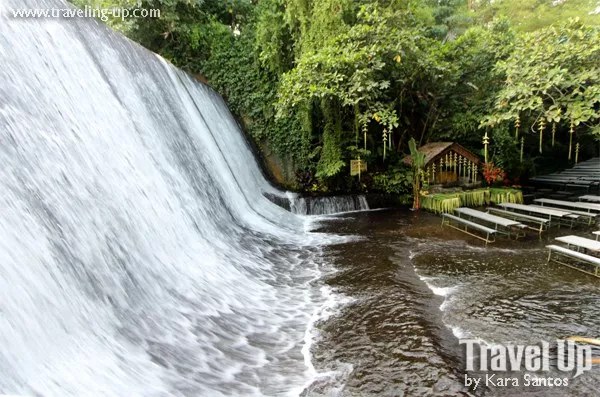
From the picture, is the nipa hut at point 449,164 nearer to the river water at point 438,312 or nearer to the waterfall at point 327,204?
the waterfall at point 327,204

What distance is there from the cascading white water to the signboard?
564 cm

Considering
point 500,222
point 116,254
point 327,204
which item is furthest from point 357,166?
point 116,254

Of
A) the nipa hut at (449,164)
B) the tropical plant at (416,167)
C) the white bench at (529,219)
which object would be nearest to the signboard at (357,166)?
the nipa hut at (449,164)

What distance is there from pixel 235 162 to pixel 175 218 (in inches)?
223

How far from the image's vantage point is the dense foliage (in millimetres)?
9914

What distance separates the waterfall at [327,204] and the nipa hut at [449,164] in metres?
2.25

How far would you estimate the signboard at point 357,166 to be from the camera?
41.3ft

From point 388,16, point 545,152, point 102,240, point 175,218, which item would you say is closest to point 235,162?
point 175,218

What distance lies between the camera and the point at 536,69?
9.48 meters

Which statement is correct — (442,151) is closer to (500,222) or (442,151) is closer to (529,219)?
(529,219)

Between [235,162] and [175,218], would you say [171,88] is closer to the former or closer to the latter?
[235,162]

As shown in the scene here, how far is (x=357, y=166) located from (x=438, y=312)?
861 centimetres

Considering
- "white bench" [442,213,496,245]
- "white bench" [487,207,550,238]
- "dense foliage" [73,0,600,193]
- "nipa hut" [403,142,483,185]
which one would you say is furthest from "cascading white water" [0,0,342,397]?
"nipa hut" [403,142,483,185]

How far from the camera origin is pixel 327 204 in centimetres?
1181
